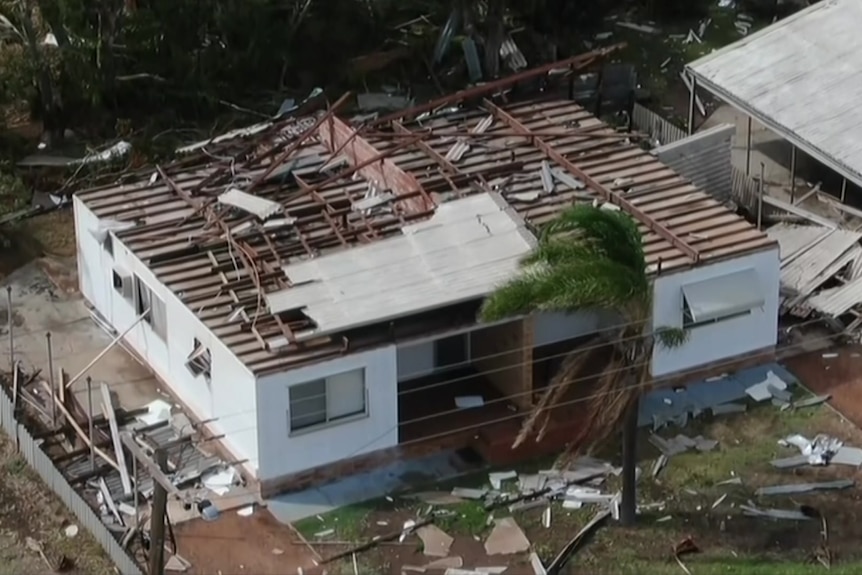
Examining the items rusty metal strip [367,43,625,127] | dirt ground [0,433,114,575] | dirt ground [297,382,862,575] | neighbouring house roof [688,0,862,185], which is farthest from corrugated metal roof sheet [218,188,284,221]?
neighbouring house roof [688,0,862,185]

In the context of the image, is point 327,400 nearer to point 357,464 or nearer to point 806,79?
point 357,464

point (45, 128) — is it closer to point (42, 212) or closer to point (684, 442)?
point (42, 212)

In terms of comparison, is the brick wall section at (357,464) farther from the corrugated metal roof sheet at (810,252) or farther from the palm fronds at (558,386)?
the corrugated metal roof sheet at (810,252)

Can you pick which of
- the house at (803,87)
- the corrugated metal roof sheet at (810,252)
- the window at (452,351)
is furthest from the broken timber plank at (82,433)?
the house at (803,87)

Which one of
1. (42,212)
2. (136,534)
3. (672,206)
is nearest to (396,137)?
(672,206)

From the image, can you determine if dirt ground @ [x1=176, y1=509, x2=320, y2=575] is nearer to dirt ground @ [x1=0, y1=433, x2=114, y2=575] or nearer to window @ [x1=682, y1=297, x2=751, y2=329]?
dirt ground @ [x1=0, y1=433, x2=114, y2=575]

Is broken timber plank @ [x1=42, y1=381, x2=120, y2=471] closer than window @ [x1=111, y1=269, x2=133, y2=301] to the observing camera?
Yes
